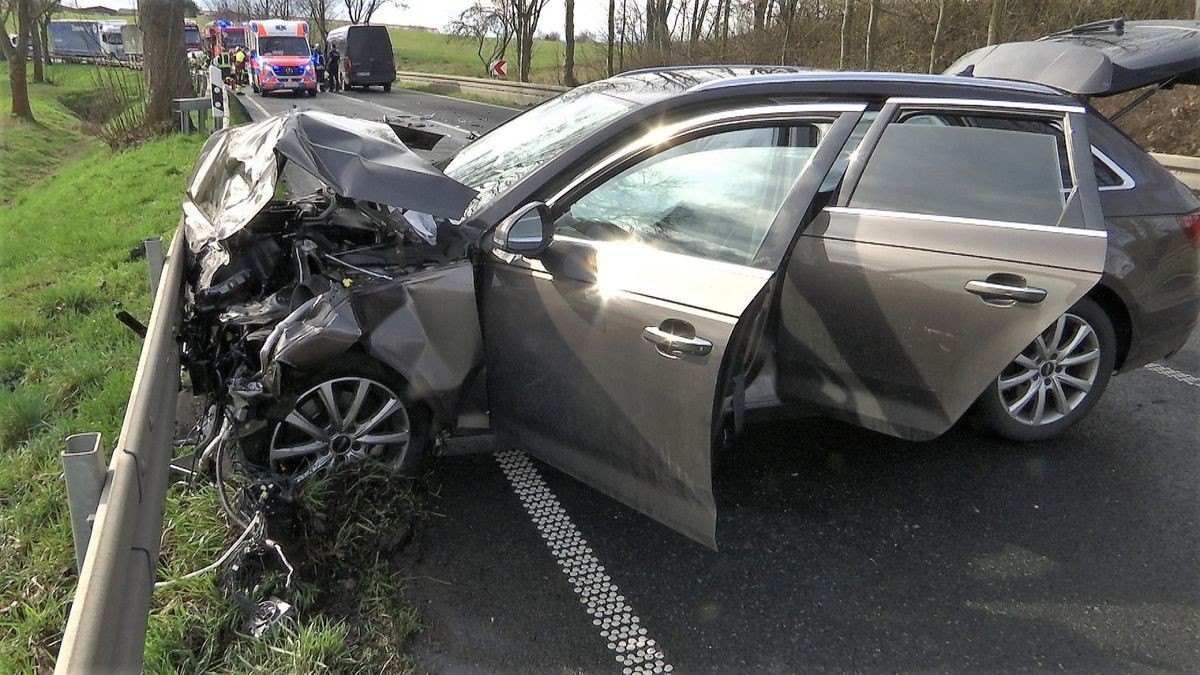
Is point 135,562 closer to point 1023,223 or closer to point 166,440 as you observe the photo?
point 166,440

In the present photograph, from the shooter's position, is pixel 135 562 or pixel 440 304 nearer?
pixel 135 562

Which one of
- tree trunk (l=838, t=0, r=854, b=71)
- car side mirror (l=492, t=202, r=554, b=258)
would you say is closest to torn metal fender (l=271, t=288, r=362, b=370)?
car side mirror (l=492, t=202, r=554, b=258)

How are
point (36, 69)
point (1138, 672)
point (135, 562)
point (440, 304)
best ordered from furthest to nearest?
point (36, 69) → point (440, 304) → point (1138, 672) → point (135, 562)

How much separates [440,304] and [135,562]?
1.43 meters

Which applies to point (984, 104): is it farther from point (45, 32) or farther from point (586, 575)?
point (45, 32)

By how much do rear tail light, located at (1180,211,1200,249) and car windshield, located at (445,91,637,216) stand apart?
2.63 meters

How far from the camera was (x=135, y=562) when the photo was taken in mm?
1885

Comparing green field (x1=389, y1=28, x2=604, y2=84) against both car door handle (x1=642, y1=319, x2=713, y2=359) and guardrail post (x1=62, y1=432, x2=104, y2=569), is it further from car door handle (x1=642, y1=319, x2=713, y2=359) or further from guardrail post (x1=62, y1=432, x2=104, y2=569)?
Result: guardrail post (x1=62, y1=432, x2=104, y2=569)

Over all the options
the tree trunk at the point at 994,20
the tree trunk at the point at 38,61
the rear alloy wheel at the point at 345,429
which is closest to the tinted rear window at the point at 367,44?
the tree trunk at the point at 38,61

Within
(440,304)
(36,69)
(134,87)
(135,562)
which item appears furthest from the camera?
(36,69)

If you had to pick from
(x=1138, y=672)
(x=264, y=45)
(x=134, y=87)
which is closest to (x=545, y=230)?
(x=1138, y=672)

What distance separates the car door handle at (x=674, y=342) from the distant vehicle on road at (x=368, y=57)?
32.9 metres

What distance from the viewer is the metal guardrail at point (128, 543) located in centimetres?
152

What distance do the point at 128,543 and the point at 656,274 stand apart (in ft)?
5.65
